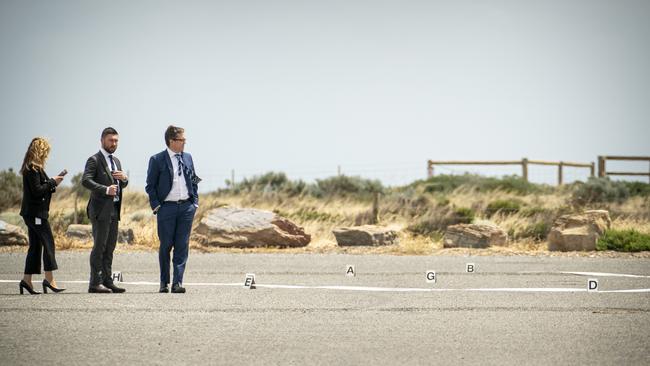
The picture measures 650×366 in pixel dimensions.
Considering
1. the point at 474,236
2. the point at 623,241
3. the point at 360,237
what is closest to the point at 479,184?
the point at 474,236

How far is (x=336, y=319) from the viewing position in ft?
28.0

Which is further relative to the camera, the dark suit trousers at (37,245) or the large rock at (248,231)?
the large rock at (248,231)

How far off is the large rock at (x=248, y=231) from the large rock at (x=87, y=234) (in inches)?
57.5

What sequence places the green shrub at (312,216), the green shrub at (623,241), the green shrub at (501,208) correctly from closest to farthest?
the green shrub at (623,241) < the green shrub at (501,208) < the green shrub at (312,216)

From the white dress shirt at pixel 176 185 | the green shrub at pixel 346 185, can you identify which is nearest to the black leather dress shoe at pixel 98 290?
the white dress shirt at pixel 176 185

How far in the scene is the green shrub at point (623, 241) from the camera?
56.0 feet

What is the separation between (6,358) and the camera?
258 inches

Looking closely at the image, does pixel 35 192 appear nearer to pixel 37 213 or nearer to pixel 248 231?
pixel 37 213

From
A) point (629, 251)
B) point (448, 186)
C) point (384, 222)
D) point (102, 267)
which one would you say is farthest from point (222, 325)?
point (448, 186)

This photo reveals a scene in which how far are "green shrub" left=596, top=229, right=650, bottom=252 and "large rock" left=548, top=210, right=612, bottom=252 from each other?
0.15 m

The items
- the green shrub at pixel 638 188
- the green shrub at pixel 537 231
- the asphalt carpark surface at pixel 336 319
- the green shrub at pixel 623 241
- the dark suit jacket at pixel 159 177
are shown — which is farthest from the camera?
the green shrub at pixel 638 188

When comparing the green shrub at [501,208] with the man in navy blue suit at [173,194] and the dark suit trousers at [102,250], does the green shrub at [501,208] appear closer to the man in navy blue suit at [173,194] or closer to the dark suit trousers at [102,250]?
the man in navy blue suit at [173,194]

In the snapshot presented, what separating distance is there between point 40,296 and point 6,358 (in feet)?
12.0

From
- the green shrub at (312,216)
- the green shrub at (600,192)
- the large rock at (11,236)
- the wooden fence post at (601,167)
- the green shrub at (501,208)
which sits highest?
the wooden fence post at (601,167)
